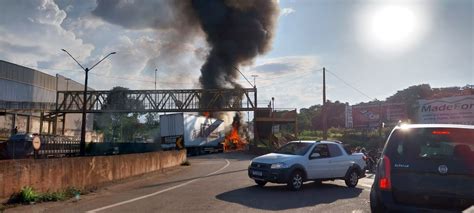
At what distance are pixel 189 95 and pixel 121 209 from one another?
51618mm

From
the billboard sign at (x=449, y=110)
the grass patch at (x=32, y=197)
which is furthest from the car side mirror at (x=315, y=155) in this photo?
the billboard sign at (x=449, y=110)

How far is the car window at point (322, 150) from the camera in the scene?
1474 centimetres

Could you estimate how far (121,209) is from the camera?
32.6ft

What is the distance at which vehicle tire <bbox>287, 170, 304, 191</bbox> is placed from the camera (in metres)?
13.6

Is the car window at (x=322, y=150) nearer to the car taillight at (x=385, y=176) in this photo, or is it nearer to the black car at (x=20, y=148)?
the car taillight at (x=385, y=176)

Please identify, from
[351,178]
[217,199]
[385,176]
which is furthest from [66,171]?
[385,176]

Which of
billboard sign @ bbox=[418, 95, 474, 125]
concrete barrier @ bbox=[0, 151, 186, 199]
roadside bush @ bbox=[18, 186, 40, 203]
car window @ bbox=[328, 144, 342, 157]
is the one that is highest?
billboard sign @ bbox=[418, 95, 474, 125]

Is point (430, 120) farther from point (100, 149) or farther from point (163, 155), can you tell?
point (100, 149)

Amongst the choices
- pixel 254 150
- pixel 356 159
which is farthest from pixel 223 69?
pixel 356 159

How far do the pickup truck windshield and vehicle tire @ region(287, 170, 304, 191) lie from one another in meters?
0.74

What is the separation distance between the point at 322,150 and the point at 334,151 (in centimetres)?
57

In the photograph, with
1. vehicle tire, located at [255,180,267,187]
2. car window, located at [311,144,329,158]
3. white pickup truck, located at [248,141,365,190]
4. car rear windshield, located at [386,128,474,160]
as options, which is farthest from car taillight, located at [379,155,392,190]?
car window, located at [311,144,329,158]

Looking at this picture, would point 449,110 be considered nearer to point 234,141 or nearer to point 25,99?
point 234,141

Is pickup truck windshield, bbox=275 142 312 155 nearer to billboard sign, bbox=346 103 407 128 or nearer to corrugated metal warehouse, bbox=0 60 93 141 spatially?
billboard sign, bbox=346 103 407 128
